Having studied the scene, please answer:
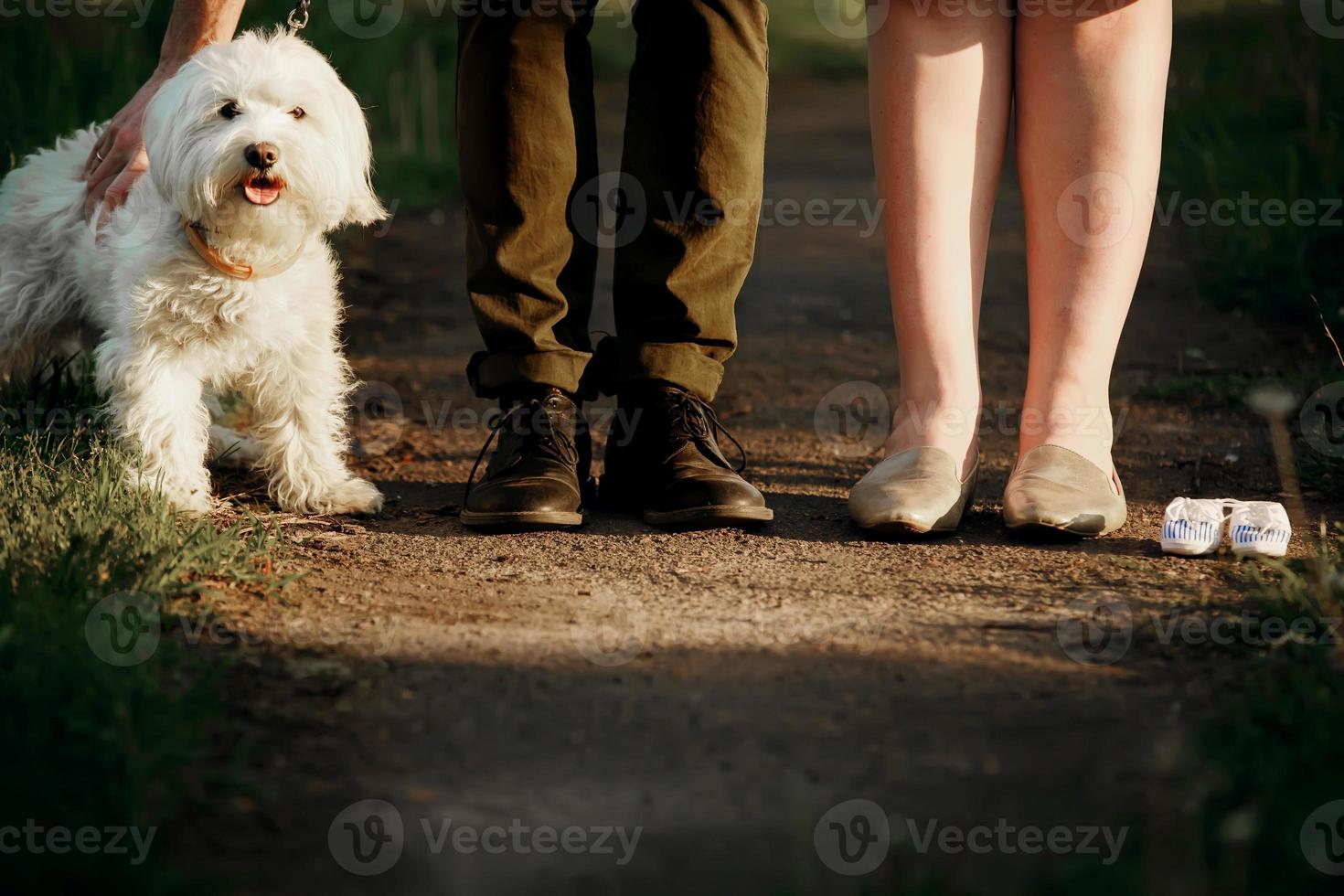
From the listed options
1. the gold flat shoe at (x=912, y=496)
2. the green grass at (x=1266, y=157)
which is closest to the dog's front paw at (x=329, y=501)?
the gold flat shoe at (x=912, y=496)

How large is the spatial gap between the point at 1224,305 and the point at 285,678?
12.3 ft

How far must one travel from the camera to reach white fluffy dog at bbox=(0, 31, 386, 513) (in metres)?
2.63

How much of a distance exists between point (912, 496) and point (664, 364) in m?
0.61

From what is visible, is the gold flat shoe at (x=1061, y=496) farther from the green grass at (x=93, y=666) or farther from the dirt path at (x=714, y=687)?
the green grass at (x=93, y=666)

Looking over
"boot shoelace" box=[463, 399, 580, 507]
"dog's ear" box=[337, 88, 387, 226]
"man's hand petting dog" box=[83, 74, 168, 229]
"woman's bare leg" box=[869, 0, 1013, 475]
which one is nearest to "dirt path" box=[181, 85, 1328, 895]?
"boot shoelace" box=[463, 399, 580, 507]

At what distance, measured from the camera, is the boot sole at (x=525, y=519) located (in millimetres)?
2736

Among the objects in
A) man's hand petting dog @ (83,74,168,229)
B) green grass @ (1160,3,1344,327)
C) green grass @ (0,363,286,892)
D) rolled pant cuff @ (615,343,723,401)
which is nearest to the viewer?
green grass @ (0,363,286,892)

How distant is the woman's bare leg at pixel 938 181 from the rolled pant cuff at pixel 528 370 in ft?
2.35

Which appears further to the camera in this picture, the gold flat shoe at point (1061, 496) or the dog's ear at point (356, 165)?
the dog's ear at point (356, 165)

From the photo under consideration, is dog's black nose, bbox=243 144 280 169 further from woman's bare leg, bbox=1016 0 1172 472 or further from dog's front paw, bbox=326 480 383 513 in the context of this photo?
woman's bare leg, bbox=1016 0 1172 472

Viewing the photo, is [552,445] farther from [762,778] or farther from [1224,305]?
[1224,305]

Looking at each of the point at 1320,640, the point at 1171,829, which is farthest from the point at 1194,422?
the point at 1171,829

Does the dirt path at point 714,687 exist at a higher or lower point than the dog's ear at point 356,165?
lower

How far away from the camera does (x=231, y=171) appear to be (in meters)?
2.61
